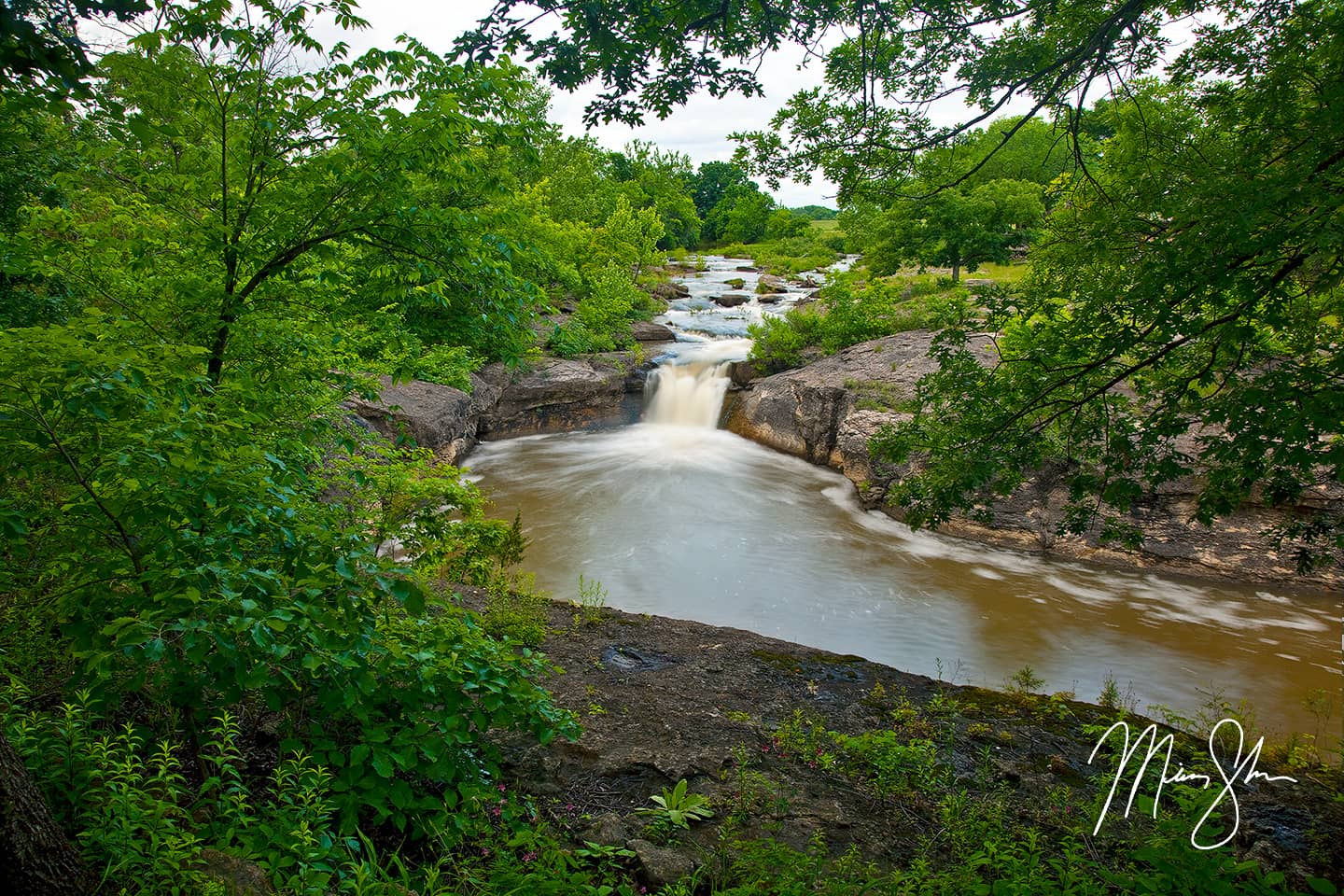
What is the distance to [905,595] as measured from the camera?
10.8 m

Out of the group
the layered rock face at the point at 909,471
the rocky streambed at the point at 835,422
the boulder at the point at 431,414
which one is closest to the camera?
the layered rock face at the point at 909,471

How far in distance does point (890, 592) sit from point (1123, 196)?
6.94 meters

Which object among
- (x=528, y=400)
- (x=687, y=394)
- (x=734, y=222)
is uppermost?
(x=734, y=222)

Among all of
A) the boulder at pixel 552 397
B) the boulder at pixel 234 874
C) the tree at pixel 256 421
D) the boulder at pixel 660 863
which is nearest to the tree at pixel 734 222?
the boulder at pixel 552 397

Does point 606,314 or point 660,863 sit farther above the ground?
point 606,314

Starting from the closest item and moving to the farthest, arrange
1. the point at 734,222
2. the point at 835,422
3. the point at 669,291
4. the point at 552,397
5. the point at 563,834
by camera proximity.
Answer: the point at 563,834 < the point at 835,422 < the point at 552,397 < the point at 669,291 < the point at 734,222

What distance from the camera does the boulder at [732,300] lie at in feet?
109

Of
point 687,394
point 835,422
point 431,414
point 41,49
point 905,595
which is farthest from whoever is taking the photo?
point 687,394

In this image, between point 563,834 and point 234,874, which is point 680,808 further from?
point 234,874

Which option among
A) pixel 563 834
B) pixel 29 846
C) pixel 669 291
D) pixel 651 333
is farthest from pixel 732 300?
pixel 29 846

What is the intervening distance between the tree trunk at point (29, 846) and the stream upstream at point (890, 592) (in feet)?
26.1

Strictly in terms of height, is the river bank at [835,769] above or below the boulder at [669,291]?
below

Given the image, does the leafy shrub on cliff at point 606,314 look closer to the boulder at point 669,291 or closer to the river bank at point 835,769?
the boulder at point 669,291

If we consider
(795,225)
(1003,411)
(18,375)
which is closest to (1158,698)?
(1003,411)
